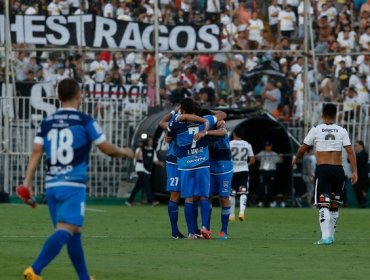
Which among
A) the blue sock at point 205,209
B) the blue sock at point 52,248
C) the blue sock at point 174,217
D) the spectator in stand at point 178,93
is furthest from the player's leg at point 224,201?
the spectator in stand at point 178,93

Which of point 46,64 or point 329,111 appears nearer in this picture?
point 329,111

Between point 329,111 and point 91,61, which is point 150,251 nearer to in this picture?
point 329,111

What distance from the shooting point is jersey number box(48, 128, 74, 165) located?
485 inches

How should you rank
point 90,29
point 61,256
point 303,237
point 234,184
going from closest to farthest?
point 61,256, point 303,237, point 234,184, point 90,29

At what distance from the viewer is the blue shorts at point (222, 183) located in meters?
20.7

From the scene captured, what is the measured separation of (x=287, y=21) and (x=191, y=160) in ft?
60.8

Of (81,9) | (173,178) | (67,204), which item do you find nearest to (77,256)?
(67,204)

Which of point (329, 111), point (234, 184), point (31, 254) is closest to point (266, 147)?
point (234, 184)

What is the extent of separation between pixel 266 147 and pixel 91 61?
578 cm

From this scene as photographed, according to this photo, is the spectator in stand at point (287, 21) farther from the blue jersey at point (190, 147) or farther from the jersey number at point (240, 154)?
the blue jersey at point (190, 147)

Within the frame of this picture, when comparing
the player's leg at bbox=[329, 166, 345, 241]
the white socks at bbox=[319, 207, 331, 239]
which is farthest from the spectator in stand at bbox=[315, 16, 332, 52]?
the white socks at bbox=[319, 207, 331, 239]

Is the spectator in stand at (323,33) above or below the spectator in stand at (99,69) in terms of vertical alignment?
above

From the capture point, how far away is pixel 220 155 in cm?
2077

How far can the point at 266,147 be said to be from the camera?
36.3m
